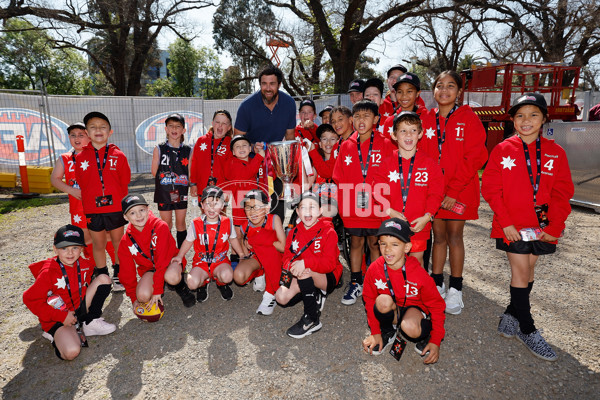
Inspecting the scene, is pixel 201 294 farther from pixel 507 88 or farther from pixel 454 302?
pixel 507 88

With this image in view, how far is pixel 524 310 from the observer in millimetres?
2982

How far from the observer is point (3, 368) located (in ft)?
9.24

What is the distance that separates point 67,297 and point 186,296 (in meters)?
1.09

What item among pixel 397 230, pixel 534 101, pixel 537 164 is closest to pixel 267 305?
pixel 397 230

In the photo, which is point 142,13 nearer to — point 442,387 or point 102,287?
point 102,287

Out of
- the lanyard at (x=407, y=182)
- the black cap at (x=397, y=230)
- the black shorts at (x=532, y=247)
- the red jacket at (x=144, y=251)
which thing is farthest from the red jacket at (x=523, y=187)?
the red jacket at (x=144, y=251)

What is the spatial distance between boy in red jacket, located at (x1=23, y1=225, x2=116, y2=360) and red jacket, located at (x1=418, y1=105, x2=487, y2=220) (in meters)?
3.39

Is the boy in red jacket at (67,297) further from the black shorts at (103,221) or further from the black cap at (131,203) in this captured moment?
the black shorts at (103,221)

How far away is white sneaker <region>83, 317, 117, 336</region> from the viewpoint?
3221 millimetres

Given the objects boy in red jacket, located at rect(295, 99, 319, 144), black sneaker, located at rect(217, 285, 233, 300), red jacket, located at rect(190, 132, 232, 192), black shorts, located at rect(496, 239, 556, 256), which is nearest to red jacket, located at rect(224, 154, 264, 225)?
red jacket, located at rect(190, 132, 232, 192)

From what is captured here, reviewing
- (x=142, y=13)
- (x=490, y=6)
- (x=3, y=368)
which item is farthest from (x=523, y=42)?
(x=3, y=368)

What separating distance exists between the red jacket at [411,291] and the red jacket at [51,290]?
257 centimetres

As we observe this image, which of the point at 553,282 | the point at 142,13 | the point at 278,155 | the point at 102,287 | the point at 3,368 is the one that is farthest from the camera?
the point at 142,13

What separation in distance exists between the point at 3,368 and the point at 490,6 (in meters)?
24.5
